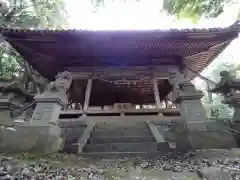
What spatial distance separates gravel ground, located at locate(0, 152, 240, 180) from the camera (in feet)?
9.62

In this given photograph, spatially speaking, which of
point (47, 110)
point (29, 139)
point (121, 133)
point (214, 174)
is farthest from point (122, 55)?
point (214, 174)

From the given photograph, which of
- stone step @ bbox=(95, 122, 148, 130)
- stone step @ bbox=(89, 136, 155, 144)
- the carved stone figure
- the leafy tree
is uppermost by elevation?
the leafy tree

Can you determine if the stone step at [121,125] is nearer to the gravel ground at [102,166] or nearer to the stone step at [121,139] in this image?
the stone step at [121,139]

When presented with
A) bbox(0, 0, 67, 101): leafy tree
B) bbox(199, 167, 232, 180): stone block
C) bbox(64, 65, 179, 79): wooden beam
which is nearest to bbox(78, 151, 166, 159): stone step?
bbox(199, 167, 232, 180): stone block

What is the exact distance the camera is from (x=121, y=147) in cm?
494

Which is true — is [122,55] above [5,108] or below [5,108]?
above

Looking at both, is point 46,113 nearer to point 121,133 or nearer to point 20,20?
point 121,133

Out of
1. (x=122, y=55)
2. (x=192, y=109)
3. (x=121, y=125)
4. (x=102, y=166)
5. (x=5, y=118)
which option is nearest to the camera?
(x=102, y=166)

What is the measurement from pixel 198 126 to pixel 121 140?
2.02 metres

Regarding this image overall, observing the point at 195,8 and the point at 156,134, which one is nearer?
the point at 156,134

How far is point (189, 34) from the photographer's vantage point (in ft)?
25.3

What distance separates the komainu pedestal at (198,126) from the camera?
4188 mm

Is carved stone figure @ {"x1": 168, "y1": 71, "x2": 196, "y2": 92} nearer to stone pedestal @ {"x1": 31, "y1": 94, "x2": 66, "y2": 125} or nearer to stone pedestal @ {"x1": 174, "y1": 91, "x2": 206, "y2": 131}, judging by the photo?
stone pedestal @ {"x1": 174, "y1": 91, "x2": 206, "y2": 131}

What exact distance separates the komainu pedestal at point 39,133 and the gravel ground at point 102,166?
0.94ft
